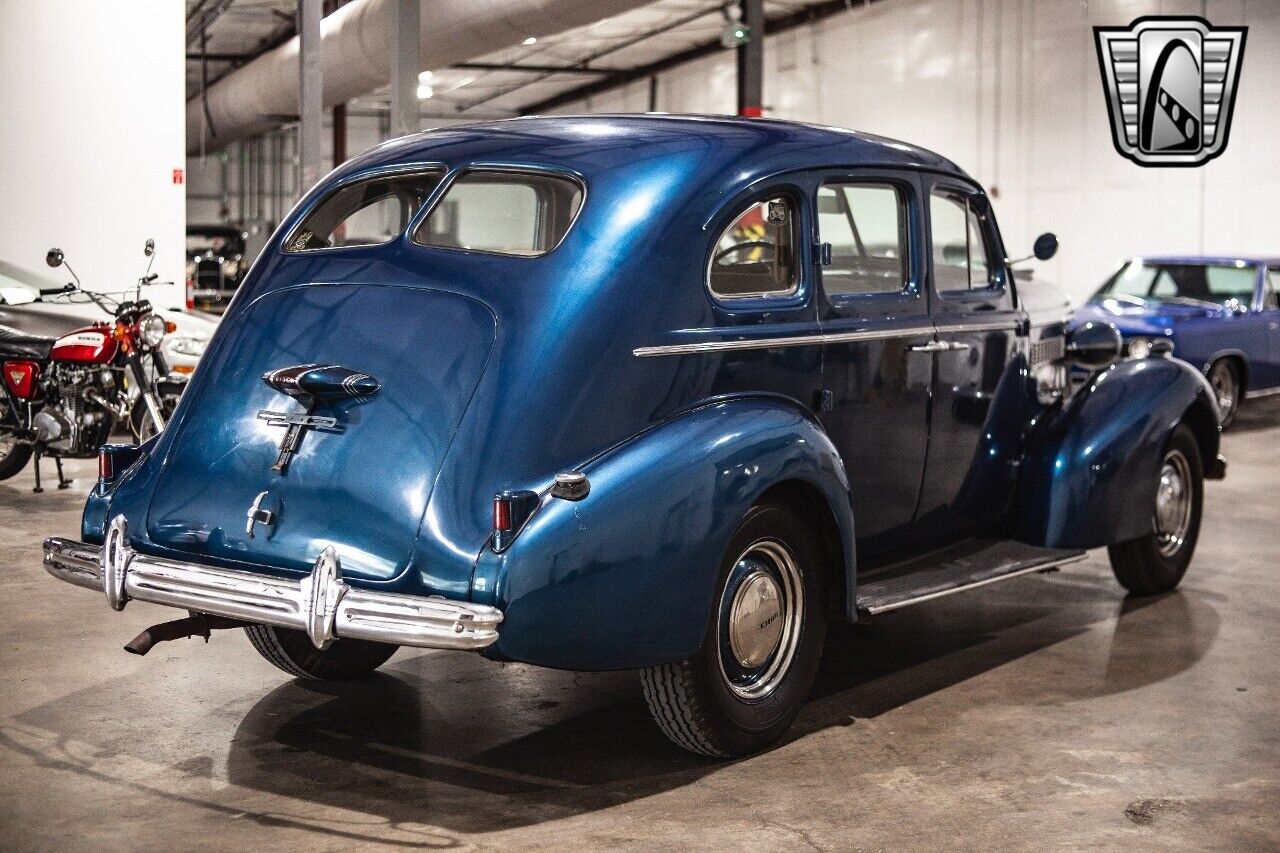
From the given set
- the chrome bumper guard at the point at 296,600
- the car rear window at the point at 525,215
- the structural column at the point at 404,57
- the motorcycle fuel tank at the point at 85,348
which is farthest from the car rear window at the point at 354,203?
the structural column at the point at 404,57

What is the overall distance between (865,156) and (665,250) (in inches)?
43.7

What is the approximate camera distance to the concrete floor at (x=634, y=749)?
13.4ft

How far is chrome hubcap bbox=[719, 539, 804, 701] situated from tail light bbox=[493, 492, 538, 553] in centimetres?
73

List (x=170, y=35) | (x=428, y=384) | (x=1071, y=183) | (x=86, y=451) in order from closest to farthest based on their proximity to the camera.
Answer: (x=428, y=384), (x=86, y=451), (x=170, y=35), (x=1071, y=183)

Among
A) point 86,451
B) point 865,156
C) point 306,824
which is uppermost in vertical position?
point 865,156

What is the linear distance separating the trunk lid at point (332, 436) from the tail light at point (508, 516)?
23 centimetres

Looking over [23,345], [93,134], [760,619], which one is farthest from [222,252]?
[760,619]

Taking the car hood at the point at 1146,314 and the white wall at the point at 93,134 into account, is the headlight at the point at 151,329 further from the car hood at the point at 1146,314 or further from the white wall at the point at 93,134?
the car hood at the point at 1146,314

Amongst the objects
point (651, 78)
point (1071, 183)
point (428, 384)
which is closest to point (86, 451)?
point (428, 384)

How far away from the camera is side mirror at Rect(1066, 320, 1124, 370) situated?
6551mm

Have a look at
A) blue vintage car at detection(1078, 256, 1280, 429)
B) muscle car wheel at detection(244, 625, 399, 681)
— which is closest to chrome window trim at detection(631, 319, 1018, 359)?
muscle car wheel at detection(244, 625, 399, 681)

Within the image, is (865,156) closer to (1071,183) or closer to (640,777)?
(640,777)

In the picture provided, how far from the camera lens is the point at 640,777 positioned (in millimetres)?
4500

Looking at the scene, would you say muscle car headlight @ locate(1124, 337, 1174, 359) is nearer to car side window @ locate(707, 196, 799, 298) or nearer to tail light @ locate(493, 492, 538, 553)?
car side window @ locate(707, 196, 799, 298)
